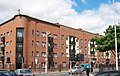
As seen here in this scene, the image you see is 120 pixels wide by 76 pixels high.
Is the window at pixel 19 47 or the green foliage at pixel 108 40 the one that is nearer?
the green foliage at pixel 108 40

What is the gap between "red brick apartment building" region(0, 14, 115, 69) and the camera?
68625 mm

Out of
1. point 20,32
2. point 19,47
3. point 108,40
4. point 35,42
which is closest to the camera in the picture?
point 108,40

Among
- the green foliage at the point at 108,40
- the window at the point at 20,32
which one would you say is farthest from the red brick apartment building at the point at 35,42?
the green foliage at the point at 108,40

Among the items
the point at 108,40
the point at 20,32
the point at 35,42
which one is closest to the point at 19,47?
the point at 20,32

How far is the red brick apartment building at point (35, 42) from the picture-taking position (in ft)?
225

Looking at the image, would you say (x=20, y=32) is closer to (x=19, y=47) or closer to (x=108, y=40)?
(x=19, y=47)

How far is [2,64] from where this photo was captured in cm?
7369

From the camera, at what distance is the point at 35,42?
7119cm

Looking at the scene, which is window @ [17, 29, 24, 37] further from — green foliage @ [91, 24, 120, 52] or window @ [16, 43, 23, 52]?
green foliage @ [91, 24, 120, 52]

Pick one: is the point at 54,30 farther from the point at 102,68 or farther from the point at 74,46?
the point at 102,68

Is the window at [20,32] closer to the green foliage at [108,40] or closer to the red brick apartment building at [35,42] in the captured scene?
the red brick apartment building at [35,42]

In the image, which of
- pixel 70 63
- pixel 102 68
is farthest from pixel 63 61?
pixel 102 68

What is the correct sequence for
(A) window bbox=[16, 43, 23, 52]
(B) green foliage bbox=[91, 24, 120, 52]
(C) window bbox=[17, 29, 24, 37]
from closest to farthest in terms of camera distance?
(B) green foliage bbox=[91, 24, 120, 52] < (A) window bbox=[16, 43, 23, 52] < (C) window bbox=[17, 29, 24, 37]

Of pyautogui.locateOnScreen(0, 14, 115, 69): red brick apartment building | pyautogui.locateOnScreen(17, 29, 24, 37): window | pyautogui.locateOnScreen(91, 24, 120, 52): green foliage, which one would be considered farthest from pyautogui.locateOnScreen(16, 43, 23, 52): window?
pyautogui.locateOnScreen(91, 24, 120, 52): green foliage
